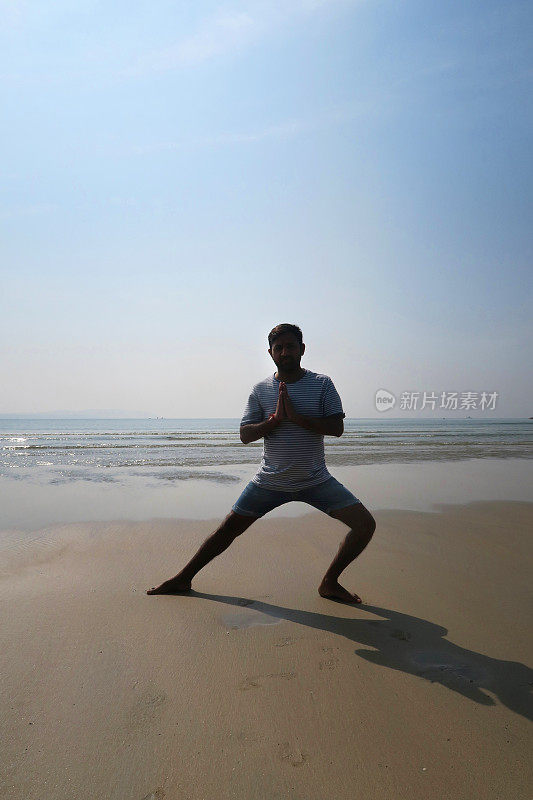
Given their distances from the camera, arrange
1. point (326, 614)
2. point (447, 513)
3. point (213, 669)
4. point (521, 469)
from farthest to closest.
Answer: point (521, 469) < point (447, 513) < point (326, 614) < point (213, 669)

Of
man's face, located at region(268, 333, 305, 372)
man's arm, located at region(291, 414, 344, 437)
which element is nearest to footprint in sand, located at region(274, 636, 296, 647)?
man's arm, located at region(291, 414, 344, 437)

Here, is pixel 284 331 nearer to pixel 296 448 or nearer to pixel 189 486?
pixel 296 448

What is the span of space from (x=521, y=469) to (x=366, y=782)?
37.5 ft

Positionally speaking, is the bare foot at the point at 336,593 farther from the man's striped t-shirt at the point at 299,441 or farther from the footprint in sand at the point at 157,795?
the footprint in sand at the point at 157,795

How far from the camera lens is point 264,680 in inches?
94.0

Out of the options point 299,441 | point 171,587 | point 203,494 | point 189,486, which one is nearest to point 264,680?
point 171,587

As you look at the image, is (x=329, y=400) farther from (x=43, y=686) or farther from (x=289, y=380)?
(x=43, y=686)

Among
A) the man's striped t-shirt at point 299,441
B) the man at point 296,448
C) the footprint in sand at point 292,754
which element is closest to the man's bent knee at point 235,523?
the man at point 296,448

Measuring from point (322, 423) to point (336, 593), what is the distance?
4.35 feet

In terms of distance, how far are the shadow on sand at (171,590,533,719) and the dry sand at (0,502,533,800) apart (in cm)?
1

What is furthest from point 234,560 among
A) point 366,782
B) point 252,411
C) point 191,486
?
point 191,486

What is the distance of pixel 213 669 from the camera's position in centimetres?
250

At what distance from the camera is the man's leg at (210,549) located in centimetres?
351

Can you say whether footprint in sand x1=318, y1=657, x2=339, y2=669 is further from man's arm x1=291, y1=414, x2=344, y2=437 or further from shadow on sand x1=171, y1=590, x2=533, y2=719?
man's arm x1=291, y1=414, x2=344, y2=437
